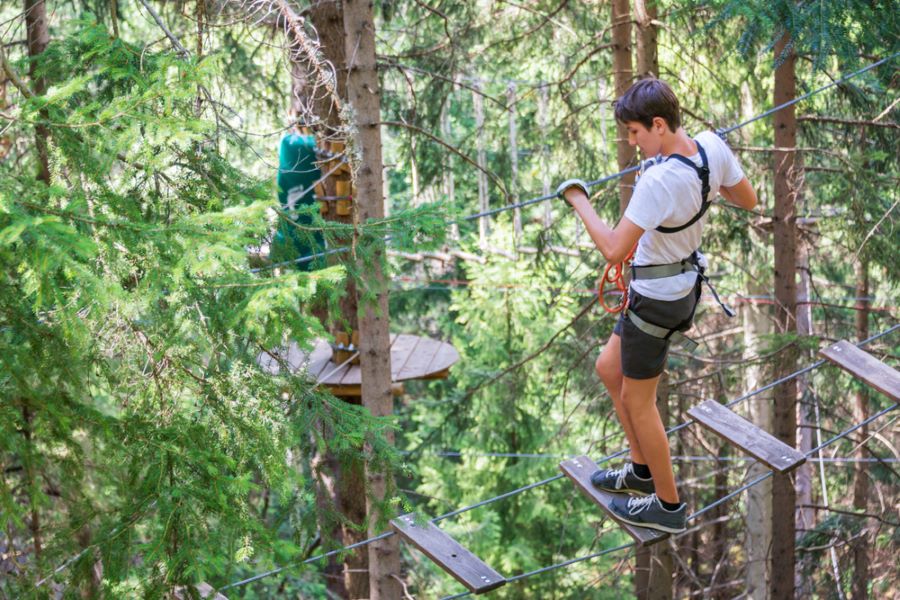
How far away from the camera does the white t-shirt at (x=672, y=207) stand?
124 inches

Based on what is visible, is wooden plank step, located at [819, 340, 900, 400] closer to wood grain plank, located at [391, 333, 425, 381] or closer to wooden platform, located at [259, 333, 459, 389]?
wooden platform, located at [259, 333, 459, 389]

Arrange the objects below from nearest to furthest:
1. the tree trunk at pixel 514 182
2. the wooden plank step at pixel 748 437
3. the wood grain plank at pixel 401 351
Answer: the wooden plank step at pixel 748 437 → the wood grain plank at pixel 401 351 → the tree trunk at pixel 514 182

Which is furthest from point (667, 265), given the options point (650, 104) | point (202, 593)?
point (202, 593)

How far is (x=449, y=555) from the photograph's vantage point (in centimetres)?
383

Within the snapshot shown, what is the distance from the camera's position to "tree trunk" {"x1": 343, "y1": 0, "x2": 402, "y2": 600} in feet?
15.8

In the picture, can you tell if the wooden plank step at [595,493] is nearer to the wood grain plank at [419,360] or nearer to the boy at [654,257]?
the boy at [654,257]

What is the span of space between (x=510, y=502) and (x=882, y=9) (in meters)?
8.92

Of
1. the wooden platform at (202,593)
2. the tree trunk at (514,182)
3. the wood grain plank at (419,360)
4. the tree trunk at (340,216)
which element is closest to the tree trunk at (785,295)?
the tree trunk at (514,182)

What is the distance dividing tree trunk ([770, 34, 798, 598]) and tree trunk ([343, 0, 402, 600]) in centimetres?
300

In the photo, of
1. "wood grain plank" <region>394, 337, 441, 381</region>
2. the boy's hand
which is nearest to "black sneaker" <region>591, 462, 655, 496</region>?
the boy's hand

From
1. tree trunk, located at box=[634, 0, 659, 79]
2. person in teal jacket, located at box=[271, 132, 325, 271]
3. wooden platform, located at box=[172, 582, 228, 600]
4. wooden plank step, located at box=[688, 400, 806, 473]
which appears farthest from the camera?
tree trunk, located at box=[634, 0, 659, 79]

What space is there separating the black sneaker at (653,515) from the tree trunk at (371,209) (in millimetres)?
1437

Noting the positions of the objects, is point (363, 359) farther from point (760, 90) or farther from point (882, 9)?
point (760, 90)

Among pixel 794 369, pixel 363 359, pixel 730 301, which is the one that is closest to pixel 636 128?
pixel 363 359
